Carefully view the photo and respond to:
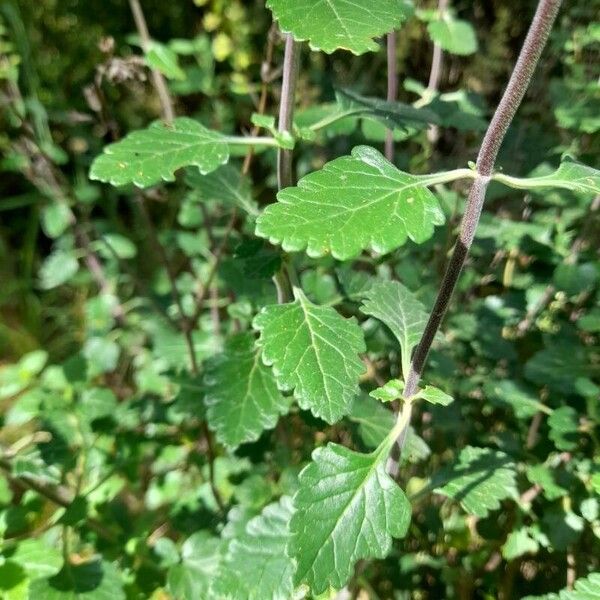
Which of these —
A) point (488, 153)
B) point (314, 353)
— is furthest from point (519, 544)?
point (488, 153)

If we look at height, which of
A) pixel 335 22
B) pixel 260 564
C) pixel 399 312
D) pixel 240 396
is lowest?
pixel 260 564

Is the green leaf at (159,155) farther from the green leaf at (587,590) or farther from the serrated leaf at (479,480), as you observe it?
the green leaf at (587,590)

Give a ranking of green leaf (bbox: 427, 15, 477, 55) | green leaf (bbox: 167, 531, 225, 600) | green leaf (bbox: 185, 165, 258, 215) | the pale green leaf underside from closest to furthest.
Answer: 1. the pale green leaf underside
2. green leaf (bbox: 185, 165, 258, 215)
3. green leaf (bbox: 167, 531, 225, 600)
4. green leaf (bbox: 427, 15, 477, 55)

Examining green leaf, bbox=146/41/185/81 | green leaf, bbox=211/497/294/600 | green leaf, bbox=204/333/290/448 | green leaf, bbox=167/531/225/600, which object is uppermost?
green leaf, bbox=146/41/185/81

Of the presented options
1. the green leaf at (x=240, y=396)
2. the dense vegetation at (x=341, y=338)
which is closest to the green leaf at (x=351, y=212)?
the dense vegetation at (x=341, y=338)

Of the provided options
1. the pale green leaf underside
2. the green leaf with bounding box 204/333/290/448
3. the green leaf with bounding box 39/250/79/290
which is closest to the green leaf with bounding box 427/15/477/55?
the green leaf with bounding box 204/333/290/448

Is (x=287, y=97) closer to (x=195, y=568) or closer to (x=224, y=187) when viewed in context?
(x=224, y=187)

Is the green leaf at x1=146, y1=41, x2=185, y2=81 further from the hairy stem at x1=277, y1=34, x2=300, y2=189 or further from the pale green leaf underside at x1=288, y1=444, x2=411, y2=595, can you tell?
the pale green leaf underside at x1=288, y1=444, x2=411, y2=595
